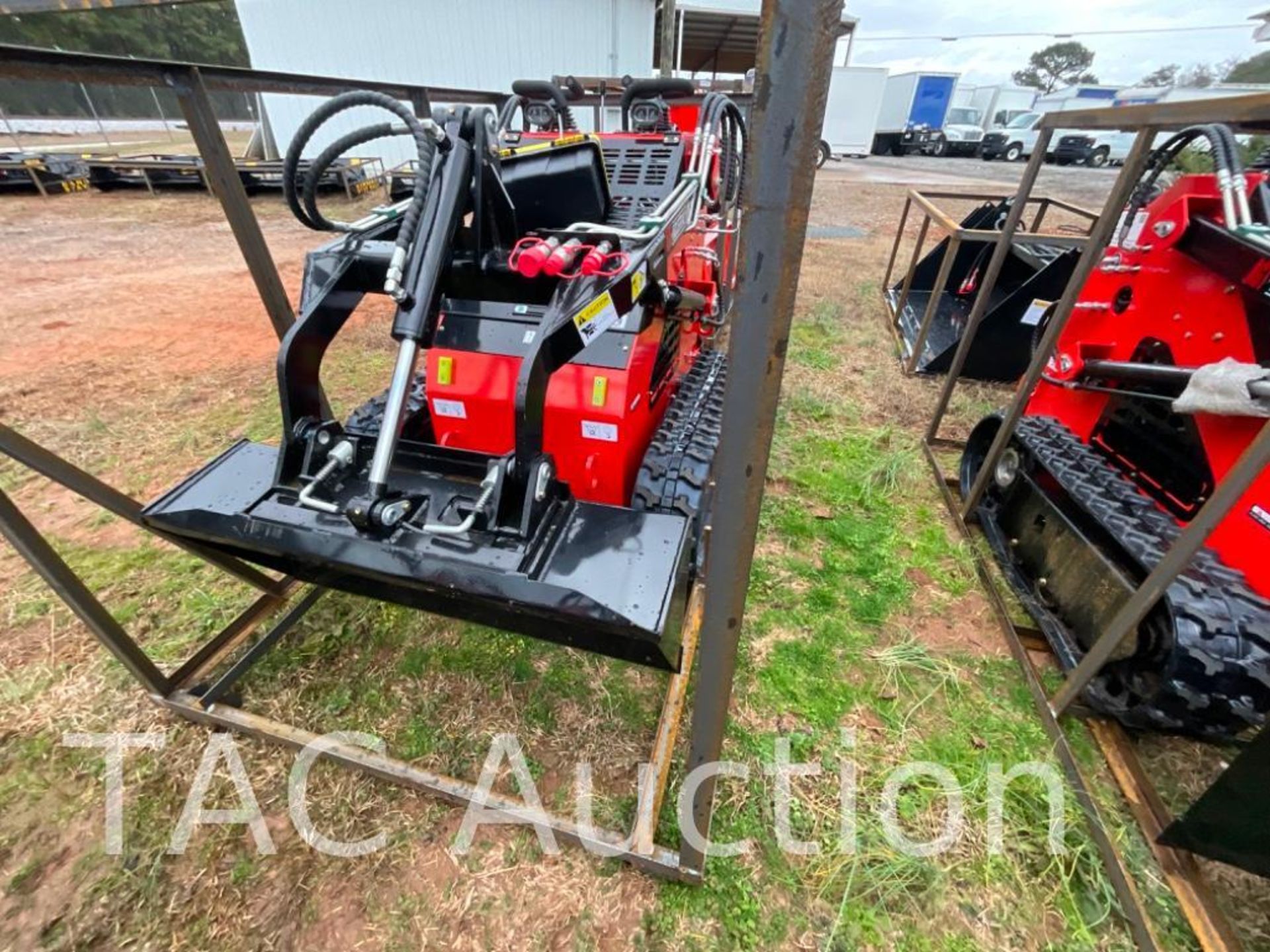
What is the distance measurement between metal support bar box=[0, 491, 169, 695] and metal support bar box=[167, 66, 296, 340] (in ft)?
3.21

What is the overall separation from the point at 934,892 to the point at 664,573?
126 cm

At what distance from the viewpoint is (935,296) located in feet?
13.9

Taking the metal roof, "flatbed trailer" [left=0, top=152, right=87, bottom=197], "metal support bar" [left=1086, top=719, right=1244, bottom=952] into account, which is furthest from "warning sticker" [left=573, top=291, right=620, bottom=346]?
"flatbed trailer" [left=0, top=152, right=87, bottom=197]

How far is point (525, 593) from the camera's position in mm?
1364

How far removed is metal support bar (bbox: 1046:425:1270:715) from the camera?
146 centimetres

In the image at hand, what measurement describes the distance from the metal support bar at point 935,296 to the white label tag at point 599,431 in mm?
3198

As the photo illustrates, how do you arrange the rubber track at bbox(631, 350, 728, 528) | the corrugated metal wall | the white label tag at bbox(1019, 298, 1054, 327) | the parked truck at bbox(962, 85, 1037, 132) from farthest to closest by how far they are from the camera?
the parked truck at bbox(962, 85, 1037, 132) < the corrugated metal wall < the white label tag at bbox(1019, 298, 1054, 327) < the rubber track at bbox(631, 350, 728, 528)

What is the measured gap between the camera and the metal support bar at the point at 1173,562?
1.46m

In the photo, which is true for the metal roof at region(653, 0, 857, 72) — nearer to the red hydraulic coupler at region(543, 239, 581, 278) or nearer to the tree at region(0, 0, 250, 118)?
the red hydraulic coupler at region(543, 239, 581, 278)

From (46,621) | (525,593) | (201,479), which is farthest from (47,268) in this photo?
(525,593)

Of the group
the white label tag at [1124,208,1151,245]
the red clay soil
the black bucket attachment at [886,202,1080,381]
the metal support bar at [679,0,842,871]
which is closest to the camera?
the metal support bar at [679,0,842,871]

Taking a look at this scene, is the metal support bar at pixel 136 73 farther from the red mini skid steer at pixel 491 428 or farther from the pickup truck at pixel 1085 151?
the pickup truck at pixel 1085 151

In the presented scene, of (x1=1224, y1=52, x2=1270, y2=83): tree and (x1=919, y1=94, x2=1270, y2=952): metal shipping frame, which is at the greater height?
(x1=1224, y1=52, x2=1270, y2=83): tree

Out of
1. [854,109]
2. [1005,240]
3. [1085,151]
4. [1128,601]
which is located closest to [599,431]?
[1128,601]
